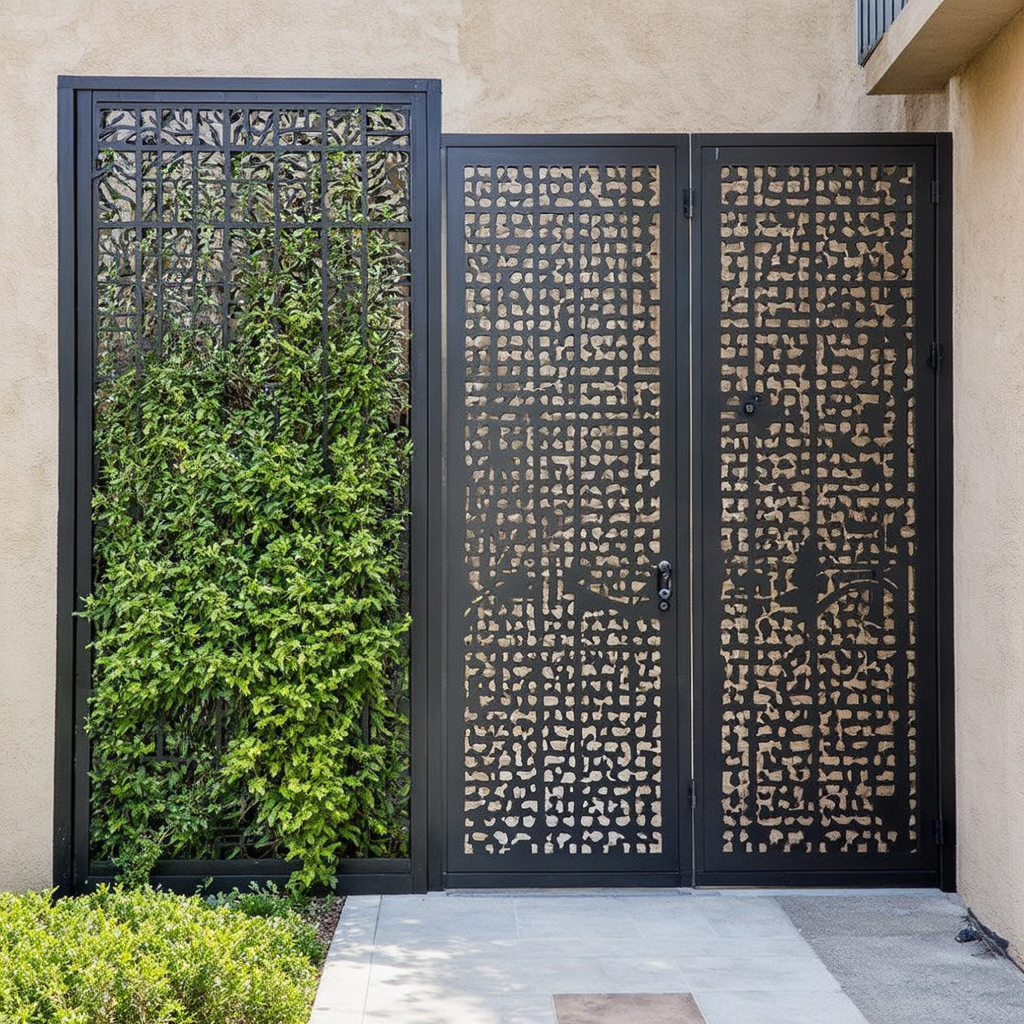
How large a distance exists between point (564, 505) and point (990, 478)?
152 centimetres

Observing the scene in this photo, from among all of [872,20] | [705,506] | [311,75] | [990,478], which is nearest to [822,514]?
[705,506]

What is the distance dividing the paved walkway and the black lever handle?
3.53 ft

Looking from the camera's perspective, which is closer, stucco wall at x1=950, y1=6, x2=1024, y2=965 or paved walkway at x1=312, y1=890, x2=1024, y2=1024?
paved walkway at x1=312, y1=890, x2=1024, y2=1024

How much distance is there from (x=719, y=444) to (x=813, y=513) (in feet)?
1.45

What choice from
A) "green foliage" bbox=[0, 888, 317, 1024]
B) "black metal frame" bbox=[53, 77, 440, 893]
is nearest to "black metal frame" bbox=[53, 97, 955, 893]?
"black metal frame" bbox=[53, 77, 440, 893]

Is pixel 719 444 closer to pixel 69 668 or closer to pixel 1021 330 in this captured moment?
pixel 1021 330

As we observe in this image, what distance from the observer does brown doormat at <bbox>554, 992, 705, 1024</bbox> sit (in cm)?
344

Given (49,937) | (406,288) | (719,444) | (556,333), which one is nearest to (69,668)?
(49,937)

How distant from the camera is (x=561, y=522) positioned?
4.67 metres

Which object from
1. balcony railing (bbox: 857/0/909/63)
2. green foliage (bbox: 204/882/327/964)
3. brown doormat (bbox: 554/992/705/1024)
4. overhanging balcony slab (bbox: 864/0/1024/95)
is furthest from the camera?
balcony railing (bbox: 857/0/909/63)

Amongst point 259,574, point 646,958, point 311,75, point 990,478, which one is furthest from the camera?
point 311,75

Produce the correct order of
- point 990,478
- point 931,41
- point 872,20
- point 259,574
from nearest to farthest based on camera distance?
point 931,41, point 990,478, point 259,574, point 872,20

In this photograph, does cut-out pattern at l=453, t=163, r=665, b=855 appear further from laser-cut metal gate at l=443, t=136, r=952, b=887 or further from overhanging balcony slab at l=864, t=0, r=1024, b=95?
overhanging balcony slab at l=864, t=0, r=1024, b=95

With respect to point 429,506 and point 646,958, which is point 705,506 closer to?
point 429,506
